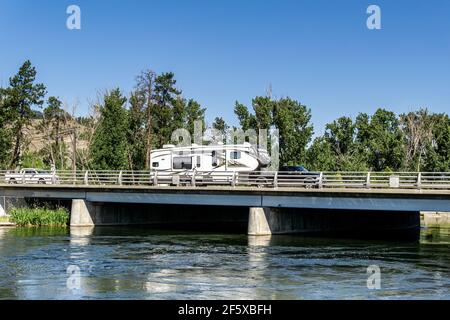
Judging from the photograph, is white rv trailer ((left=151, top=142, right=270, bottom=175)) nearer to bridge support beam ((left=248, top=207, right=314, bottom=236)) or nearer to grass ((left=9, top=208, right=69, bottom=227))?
bridge support beam ((left=248, top=207, right=314, bottom=236))

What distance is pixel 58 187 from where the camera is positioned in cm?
5728

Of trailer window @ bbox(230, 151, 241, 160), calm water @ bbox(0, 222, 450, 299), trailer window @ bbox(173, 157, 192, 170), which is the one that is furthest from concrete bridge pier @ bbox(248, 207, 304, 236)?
trailer window @ bbox(173, 157, 192, 170)

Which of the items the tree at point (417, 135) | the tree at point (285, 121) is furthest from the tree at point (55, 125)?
the tree at point (417, 135)

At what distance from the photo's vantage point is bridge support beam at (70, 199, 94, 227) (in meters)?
55.9

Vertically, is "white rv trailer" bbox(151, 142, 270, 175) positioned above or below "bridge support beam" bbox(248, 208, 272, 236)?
above

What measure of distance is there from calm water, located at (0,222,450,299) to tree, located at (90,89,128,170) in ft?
105

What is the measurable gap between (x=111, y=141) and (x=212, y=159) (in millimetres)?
26581

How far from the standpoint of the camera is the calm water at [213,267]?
2622cm

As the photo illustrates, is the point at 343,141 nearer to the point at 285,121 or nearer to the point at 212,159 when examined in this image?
the point at 285,121
